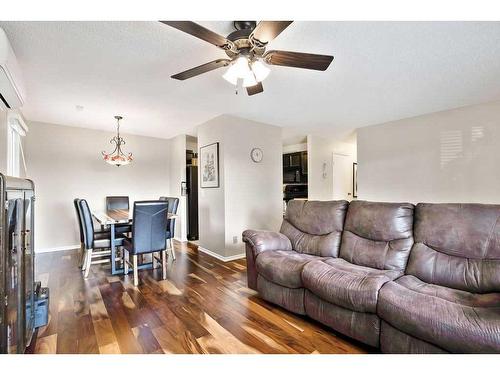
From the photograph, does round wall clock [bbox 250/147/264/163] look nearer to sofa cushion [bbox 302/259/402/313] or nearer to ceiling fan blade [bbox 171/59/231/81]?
ceiling fan blade [bbox 171/59/231/81]

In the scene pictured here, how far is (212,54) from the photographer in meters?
2.07

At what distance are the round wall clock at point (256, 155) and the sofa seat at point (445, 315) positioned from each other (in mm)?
2904

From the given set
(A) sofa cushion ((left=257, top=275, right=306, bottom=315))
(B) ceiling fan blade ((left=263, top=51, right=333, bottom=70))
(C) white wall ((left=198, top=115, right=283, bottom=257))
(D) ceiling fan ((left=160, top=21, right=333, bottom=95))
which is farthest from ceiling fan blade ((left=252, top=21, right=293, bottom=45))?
(C) white wall ((left=198, top=115, right=283, bottom=257))

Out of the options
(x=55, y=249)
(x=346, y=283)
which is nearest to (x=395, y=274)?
(x=346, y=283)

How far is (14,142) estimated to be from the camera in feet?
11.0

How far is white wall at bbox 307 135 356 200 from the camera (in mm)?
5379

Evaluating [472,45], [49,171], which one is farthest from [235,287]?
[49,171]

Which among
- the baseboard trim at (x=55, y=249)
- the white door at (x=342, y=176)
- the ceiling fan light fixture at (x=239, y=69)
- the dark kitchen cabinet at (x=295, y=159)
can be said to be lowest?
the baseboard trim at (x=55, y=249)

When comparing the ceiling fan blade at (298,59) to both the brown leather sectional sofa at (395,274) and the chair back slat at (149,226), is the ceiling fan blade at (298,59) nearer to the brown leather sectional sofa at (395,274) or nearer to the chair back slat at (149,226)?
the brown leather sectional sofa at (395,274)

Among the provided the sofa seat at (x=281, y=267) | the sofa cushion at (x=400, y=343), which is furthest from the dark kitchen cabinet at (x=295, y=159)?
the sofa cushion at (x=400, y=343)

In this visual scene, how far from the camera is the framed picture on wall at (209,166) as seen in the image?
390cm

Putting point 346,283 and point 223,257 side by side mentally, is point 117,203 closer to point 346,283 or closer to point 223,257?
point 223,257
